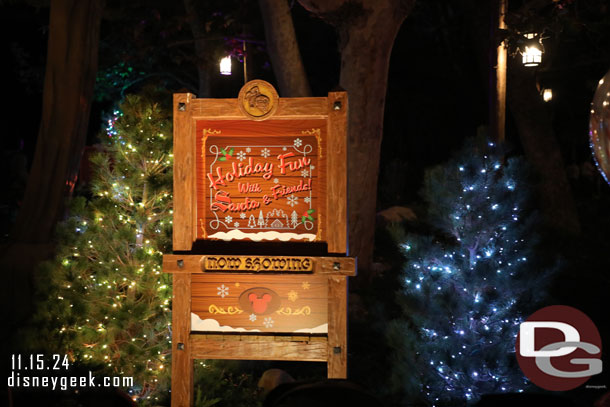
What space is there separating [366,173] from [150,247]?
162 inches

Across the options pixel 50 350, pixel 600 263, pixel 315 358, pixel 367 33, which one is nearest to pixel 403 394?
pixel 315 358

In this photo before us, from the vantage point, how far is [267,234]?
202 inches

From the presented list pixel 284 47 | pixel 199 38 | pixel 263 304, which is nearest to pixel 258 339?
pixel 263 304

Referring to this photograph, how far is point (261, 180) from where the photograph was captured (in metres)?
5.13

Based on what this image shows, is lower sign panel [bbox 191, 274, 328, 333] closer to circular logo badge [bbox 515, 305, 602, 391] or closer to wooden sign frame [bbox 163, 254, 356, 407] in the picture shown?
wooden sign frame [bbox 163, 254, 356, 407]

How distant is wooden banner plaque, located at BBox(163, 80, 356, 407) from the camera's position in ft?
16.4

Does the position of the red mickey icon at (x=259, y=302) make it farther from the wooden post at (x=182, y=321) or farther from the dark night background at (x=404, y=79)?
the dark night background at (x=404, y=79)

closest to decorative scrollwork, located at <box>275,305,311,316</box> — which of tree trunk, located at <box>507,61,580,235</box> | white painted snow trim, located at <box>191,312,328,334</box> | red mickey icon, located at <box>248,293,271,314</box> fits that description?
red mickey icon, located at <box>248,293,271,314</box>

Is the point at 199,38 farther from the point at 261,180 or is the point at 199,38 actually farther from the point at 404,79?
the point at 261,180

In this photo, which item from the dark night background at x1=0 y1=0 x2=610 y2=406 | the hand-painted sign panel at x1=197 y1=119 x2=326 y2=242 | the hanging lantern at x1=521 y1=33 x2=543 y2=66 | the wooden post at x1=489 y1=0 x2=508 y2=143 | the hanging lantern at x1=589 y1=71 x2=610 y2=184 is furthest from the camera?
the dark night background at x1=0 y1=0 x2=610 y2=406

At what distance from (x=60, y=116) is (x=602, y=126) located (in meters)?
6.62

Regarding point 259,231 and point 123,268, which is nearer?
point 259,231

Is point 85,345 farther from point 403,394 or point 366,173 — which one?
point 366,173

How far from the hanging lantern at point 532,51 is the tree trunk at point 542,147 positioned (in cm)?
337
